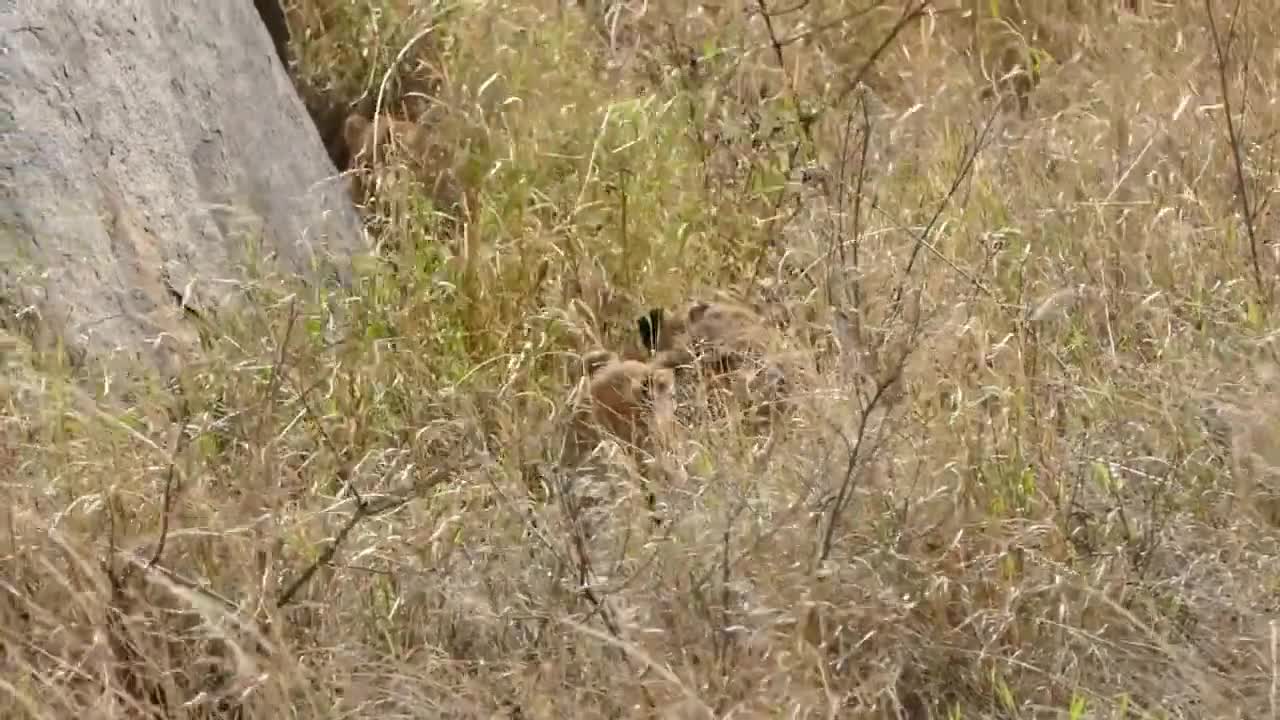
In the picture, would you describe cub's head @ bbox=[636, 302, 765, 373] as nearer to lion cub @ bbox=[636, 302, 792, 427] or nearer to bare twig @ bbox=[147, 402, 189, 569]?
lion cub @ bbox=[636, 302, 792, 427]

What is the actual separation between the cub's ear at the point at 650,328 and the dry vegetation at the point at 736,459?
0.09 m

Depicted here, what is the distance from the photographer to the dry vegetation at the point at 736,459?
2008mm

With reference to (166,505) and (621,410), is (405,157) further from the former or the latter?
(166,505)

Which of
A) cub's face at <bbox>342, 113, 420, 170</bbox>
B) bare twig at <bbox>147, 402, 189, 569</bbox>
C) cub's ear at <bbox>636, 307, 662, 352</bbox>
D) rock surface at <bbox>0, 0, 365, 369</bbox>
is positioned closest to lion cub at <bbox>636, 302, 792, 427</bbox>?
cub's ear at <bbox>636, 307, 662, 352</bbox>

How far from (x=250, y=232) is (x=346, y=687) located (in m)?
1.26

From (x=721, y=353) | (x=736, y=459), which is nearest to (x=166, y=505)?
(x=736, y=459)

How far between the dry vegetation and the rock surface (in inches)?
5.0

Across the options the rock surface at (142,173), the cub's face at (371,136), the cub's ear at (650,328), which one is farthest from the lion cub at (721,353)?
the cub's face at (371,136)

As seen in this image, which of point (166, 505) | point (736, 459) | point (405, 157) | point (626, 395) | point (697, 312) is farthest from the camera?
point (405, 157)

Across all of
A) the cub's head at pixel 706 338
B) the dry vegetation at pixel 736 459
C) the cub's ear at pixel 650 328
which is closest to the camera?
the dry vegetation at pixel 736 459

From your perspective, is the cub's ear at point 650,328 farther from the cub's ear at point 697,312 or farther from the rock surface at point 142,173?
the rock surface at point 142,173

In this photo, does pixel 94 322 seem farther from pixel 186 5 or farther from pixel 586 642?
pixel 586 642

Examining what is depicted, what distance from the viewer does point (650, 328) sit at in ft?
9.86

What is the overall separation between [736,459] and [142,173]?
48.1 inches
